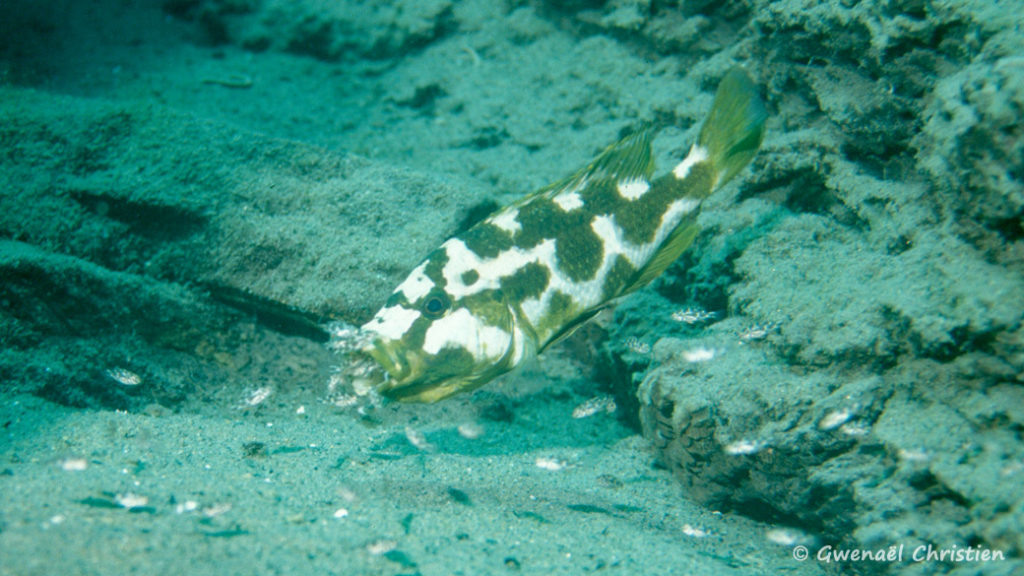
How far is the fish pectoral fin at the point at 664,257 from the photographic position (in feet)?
11.1

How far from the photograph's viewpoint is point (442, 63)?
742 centimetres

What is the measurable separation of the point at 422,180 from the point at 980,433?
385 centimetres

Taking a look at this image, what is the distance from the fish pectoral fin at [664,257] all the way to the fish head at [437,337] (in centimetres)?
86

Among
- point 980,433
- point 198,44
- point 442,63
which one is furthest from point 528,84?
point 980,433

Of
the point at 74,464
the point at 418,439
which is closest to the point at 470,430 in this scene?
the point at 418,439

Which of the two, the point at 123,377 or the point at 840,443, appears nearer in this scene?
the point at 840,443

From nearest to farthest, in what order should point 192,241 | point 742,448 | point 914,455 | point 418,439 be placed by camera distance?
point 914,455
point 742,448
point 418,439
point 192,241

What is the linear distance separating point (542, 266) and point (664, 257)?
2.59ft

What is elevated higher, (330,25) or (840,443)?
(330,25)

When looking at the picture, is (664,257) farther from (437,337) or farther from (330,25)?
(330,25)

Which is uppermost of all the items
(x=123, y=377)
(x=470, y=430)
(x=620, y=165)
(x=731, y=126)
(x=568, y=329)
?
(x=731, y=126)

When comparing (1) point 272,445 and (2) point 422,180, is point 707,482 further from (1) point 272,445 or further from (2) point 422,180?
(2) point 422,180

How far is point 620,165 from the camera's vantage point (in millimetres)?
3365

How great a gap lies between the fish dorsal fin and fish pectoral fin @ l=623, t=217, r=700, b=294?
1.36ft
